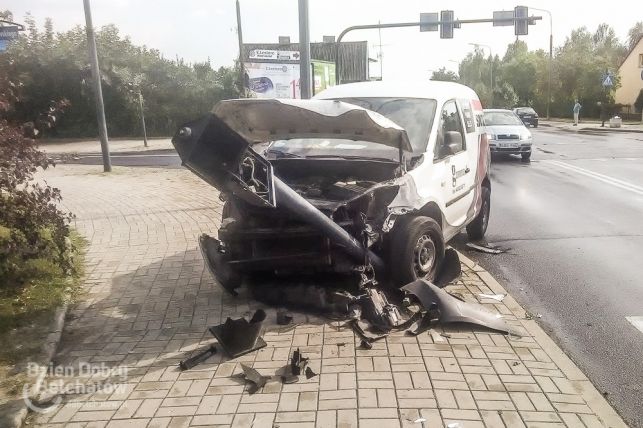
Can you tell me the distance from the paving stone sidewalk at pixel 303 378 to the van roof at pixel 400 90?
2.17 meters

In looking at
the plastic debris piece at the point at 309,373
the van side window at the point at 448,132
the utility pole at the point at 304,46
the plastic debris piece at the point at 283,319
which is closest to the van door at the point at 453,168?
the van side window at the point at 448,132

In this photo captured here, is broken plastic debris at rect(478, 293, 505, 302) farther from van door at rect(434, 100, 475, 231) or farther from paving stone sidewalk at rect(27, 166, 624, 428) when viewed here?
van door at rect(434, 100, 475, 231)

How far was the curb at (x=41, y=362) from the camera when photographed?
11.0 ft

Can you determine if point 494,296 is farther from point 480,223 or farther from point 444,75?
point 444,75

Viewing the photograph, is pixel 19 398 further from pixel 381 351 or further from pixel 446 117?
pixel 446 117

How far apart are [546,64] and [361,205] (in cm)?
5470

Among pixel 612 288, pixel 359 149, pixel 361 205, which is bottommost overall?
pixel 612 288

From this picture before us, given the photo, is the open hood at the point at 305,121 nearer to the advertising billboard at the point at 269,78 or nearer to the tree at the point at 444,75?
the advertising billboard at the point at 269,78

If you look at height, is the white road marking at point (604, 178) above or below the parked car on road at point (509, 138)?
below

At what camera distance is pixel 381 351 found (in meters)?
4.24

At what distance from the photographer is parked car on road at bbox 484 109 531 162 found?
1852cm

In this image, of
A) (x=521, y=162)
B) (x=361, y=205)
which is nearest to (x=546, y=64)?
(x=521, y=162)

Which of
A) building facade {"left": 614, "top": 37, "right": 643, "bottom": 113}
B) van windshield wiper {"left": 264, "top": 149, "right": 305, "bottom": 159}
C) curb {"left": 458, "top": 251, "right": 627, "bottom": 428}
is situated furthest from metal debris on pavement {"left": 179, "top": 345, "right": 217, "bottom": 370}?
building facade {"left": 614, "top": 37, "right": 643, "bottom": 113}

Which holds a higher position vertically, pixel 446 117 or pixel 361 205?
pixel 446 117
